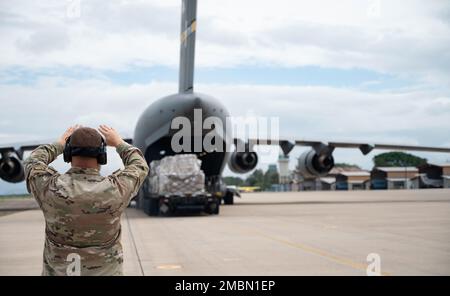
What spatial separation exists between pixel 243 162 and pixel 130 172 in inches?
1022

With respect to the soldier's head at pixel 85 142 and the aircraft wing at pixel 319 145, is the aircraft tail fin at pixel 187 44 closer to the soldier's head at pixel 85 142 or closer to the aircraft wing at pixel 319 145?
the aircraft wing at pixel 319 145

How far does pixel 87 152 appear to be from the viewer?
3.31m

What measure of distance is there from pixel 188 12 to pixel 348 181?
75.8 metres

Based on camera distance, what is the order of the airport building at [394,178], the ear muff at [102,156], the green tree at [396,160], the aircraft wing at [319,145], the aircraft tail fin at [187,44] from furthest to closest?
the green tree at [396,160] → the airport building at [394,178] → the aircraft wing at [319,145] → the aircraft tail fin at [187,44] → the ear muff at [102,156]

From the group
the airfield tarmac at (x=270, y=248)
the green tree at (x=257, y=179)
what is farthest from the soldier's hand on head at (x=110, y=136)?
the green tree at (x=257, y=179)

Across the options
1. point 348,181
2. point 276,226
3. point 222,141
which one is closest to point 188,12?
point 222,141

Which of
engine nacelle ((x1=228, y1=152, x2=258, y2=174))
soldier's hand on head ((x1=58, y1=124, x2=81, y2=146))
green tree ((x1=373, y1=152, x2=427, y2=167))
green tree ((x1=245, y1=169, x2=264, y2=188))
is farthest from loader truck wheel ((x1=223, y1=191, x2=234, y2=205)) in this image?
green tree ((x1=245, y1=169, x2=264, y2=188))

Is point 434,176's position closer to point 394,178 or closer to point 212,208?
point 394,178

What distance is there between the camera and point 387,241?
11.4 meters

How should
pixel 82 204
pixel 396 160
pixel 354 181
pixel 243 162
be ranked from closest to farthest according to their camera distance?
pixel 82 204 → pixel 243 162 → pixel 354 181 → pixel 396 160

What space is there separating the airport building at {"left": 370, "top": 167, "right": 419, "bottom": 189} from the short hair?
279 ft

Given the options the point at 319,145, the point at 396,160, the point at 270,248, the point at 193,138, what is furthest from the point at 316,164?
the point at 396,160

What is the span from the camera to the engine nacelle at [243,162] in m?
29.2
